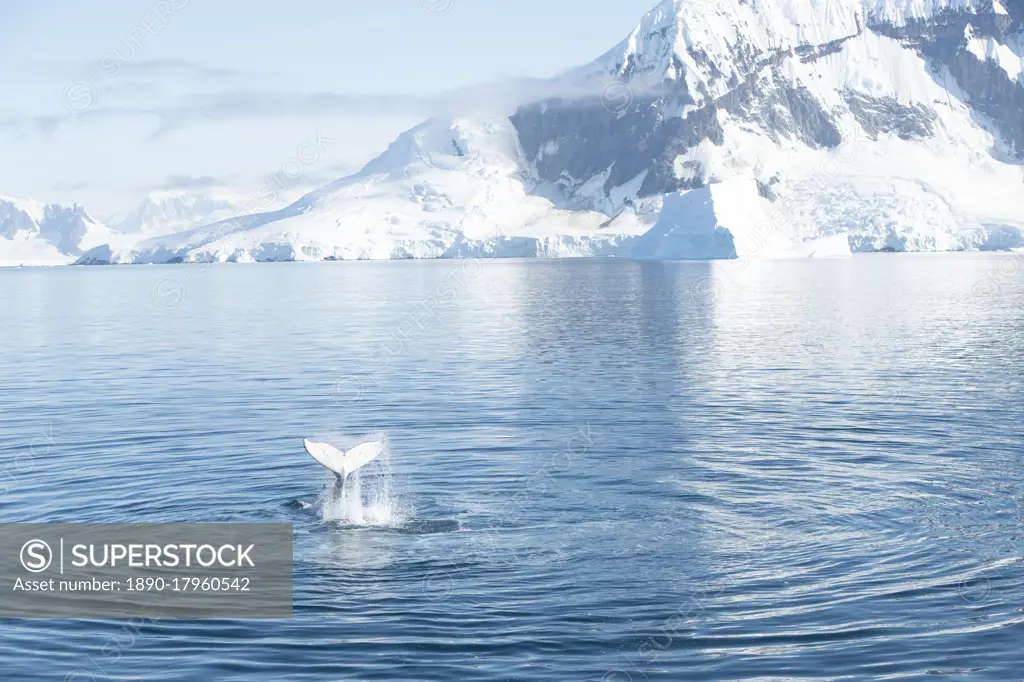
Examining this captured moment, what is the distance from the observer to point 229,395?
53.6m

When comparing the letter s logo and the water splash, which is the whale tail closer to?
the water splash

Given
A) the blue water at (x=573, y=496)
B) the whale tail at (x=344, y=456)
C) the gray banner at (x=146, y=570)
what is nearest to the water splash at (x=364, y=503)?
the blue water at (x=573, y=496)

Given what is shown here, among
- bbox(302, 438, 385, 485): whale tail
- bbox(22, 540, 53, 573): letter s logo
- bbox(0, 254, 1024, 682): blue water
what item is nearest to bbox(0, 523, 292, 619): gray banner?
bbox(22, 540, 53, 573): letter s logo

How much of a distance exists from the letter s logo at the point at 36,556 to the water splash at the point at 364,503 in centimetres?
667

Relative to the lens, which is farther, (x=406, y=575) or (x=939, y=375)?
(x=939, y=375)

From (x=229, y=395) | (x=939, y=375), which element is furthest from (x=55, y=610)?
(x=939, y=375)

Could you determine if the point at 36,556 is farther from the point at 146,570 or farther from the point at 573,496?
the point at 573,496

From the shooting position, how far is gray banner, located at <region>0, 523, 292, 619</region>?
22875 mm

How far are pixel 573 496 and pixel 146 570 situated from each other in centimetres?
1179

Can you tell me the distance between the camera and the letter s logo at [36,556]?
25.6 meters

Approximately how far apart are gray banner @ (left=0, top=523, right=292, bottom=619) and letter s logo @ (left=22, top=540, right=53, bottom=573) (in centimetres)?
2

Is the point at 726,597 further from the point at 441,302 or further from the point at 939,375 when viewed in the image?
the point at 441,302

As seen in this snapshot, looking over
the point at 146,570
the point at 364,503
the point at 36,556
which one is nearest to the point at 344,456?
the point at 364,503

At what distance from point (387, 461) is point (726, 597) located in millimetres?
16918
